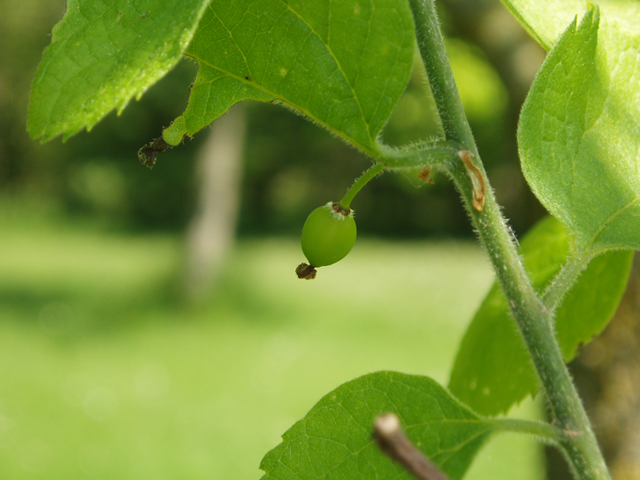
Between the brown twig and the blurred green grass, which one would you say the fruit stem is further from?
the blurred green grass

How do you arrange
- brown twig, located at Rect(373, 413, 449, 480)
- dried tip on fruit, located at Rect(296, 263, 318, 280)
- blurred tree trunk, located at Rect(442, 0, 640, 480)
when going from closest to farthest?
brown twig, located at Rect(373, 413, 449, 480) → dried tip on fruit, located at Rect(296, 263, 318, 280) → blurred tree trunk, located at Rect(442, 0, 640, 480)

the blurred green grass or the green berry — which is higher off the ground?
the blurred green grass

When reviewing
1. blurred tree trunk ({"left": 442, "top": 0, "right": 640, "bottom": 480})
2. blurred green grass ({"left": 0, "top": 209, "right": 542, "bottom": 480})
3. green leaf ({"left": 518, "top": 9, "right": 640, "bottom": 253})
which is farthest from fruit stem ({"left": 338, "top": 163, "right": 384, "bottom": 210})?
blurred green grass ({"left": 0, "top": 209, "right": 542, "bottom": 480})

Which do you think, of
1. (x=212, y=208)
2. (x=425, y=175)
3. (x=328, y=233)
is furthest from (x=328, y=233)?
(x=212, y=208)

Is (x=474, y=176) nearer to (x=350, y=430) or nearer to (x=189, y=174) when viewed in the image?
(x=350, y=430)

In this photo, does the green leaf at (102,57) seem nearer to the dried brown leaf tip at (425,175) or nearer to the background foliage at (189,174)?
the dried brown leaf tip at (425,175)

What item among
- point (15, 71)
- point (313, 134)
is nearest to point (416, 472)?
point (313, 134)
